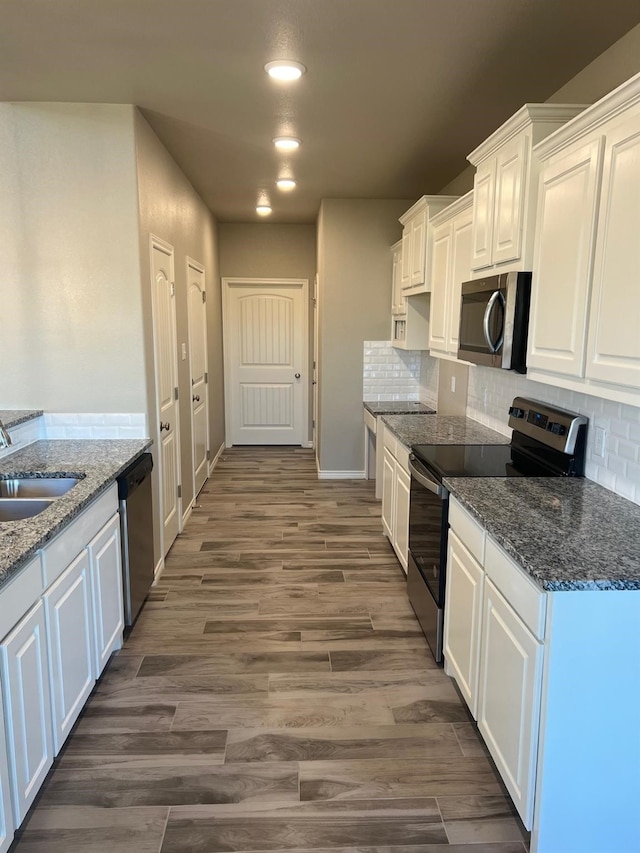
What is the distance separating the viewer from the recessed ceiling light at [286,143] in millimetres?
3580

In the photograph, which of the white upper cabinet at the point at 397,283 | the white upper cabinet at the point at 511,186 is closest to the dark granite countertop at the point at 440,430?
the white upper cabinet at the point at 511,186

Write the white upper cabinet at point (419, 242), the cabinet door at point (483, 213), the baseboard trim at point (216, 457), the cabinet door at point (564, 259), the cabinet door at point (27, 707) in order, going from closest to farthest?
1. the cabinet door at point (27, 707)
2. the cabinet door at point (564, 259)
3. the cabinet door at point (483, 213)
4. the white upper cabinet at point (419, 242)
5. the baseboard trim at point (216, 457)

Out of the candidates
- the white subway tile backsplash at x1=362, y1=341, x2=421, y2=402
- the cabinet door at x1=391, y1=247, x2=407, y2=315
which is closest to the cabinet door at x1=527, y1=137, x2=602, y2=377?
the cabinet door at x1=391, y1=247, x2=407, y2=315

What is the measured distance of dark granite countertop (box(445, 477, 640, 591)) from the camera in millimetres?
1528

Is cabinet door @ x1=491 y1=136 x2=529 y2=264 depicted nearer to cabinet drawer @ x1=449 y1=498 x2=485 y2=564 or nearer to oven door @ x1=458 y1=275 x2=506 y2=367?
oven door @ x1=458 y1=275 x2=506 y2=367

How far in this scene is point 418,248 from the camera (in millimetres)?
4289

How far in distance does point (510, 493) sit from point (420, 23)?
6.01 feet

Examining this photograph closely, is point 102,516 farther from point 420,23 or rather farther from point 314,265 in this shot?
point 314,265

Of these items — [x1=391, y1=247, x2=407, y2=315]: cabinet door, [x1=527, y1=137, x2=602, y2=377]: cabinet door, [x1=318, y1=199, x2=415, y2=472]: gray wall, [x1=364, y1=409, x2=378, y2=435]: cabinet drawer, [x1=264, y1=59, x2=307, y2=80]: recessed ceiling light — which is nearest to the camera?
[x1=527, y1=137, x2=602, y2=377]: cabinet door

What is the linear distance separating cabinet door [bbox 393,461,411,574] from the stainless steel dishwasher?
4.82ft

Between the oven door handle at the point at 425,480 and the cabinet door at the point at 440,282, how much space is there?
1058 mm

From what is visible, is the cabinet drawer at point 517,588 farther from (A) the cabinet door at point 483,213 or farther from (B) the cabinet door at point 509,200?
(A) the cabinet door at point 483,213

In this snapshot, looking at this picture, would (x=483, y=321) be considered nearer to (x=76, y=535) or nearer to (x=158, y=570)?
(x=76, y=535)

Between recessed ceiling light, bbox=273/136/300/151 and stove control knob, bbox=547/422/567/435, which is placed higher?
recessed ceiling light, bbox=273/136/300/151
